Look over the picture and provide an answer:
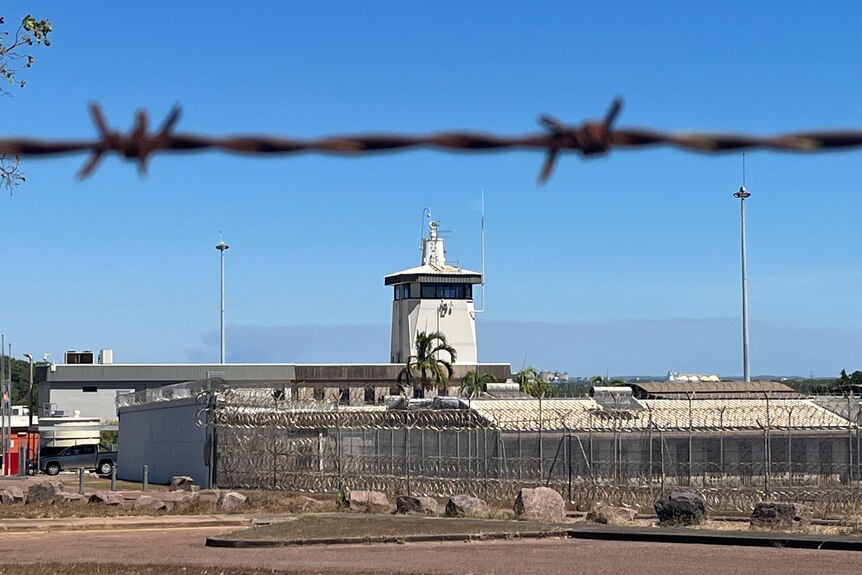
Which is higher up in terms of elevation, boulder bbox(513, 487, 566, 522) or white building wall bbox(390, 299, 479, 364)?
white building wall bbox(390, 299, 479, 364)

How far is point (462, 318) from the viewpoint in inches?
3597

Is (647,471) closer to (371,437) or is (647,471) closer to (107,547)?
(371,437)

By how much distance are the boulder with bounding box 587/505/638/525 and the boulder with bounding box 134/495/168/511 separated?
9.30 m

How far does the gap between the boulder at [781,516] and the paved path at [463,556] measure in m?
3.34

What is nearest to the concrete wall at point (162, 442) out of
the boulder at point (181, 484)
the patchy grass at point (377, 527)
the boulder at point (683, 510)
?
the boulder at point (181, 484)

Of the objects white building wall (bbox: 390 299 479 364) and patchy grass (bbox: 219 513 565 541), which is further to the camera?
white building wall (bbox: 390 299 479 364)

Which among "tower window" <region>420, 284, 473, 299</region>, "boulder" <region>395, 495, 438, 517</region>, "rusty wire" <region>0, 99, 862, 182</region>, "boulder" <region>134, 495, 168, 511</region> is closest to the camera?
"rusty wire" <region>0, 99, 862, 182</region>

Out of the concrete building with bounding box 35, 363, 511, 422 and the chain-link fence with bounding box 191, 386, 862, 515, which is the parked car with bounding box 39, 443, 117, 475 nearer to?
the concrete building with bounding box 35, 363, 511, 422

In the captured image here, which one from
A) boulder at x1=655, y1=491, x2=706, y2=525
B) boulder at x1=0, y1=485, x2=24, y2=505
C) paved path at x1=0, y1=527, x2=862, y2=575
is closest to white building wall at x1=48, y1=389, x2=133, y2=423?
boulder at x1=0, y1=485, x2=24, y2=505

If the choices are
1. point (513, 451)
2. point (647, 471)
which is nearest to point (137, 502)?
point (513, 451)

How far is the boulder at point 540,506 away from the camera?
2606 cm

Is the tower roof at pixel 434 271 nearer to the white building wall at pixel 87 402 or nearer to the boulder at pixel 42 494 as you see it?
the white building wall at pixel 87 402

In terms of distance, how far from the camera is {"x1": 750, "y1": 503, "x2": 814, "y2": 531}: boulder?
948 inches

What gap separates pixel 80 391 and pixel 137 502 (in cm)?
5746
